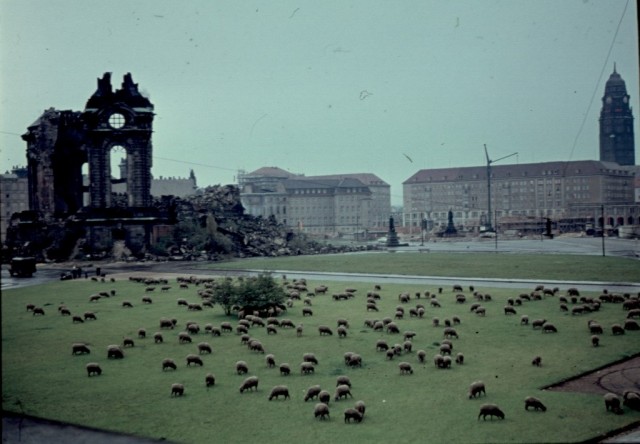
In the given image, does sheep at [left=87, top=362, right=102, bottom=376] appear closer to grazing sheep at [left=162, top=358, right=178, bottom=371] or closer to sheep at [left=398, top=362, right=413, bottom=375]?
grazing sheep at [left=162, top=358, right=178, bottom=371]

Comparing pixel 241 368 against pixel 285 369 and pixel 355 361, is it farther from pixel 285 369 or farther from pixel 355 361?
pixel 355 361

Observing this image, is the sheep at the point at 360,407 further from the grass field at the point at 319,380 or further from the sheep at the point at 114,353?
the sheep at the point at 114,353

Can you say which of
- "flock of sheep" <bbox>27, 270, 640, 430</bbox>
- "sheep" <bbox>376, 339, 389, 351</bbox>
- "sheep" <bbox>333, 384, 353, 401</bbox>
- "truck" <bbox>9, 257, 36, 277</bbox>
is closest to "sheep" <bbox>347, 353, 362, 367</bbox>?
"flock of sheep" <bbox>27, 270, 640, 430</bbox>

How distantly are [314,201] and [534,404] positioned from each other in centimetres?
14707

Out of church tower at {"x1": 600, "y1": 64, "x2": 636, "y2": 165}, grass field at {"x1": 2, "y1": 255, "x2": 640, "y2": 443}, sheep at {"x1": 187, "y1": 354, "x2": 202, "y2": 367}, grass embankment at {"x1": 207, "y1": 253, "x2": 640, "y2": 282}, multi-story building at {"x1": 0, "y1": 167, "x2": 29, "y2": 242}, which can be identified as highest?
church tower at {"x1": 600, "y1": 64, "x2": 636, "y2": 165}

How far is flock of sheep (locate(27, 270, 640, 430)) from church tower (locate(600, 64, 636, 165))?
36.7m

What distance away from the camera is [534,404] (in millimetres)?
13672

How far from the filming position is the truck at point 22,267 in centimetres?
4091

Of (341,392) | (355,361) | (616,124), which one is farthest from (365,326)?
(616,124)

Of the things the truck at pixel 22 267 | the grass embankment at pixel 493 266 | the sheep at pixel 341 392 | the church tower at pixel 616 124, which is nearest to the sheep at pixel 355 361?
the sheep at pixel 341 392

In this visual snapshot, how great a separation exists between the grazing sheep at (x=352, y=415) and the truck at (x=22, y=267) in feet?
109

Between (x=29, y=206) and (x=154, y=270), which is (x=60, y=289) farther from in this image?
(x=29, y=206)

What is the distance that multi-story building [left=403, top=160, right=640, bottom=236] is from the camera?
120 metres

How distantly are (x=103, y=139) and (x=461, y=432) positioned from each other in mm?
60891
